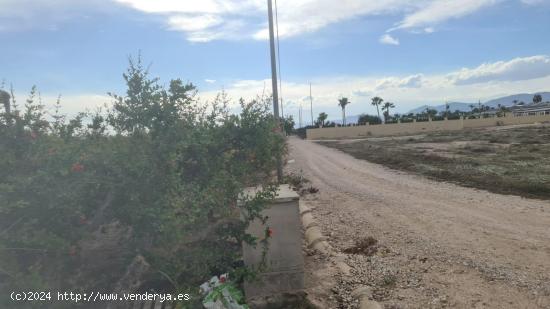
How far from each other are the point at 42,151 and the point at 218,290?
173 cm

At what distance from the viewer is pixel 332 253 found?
6258 millimetres

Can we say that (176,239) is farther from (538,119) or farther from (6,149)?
(538,119)

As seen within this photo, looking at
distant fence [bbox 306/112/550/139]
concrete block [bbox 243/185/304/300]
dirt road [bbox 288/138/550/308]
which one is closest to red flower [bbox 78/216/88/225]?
concrete block [bbox 243/185/304/300]

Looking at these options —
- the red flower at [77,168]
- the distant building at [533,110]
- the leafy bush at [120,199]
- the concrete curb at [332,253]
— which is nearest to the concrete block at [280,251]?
the leafy bush at [120,199]

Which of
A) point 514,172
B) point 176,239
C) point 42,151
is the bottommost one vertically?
point 514,172

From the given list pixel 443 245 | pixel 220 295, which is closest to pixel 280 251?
pixel 220 295

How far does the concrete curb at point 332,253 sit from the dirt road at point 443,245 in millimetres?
109

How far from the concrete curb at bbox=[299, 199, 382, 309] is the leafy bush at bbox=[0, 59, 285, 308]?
131 cm

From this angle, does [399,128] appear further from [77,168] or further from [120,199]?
[77,168]

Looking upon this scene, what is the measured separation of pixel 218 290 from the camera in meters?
3.68

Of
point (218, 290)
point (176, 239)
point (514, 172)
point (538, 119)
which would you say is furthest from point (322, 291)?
point (538, 119)

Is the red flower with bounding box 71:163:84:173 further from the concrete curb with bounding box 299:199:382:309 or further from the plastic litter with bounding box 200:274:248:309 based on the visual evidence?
the concrete curb with bounding box 299:199:382:309

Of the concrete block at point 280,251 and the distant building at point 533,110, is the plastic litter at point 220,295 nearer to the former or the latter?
the concrete block at point 280,251

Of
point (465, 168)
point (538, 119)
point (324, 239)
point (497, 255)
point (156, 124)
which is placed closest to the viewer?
point (156, 124)
